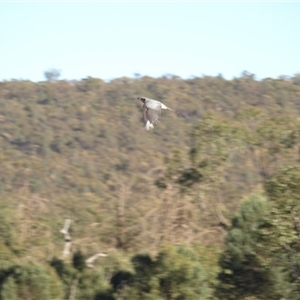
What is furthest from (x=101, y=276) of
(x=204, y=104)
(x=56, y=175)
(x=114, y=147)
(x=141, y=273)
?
(x=204, y=104)

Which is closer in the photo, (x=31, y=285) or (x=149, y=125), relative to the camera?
(x=149, y=125)

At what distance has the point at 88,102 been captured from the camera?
58.1 m

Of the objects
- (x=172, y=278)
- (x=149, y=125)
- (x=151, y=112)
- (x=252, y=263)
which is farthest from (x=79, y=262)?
(x=149, y=125)

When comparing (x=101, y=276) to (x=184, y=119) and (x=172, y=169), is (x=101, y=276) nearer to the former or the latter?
(x=172, y=169)

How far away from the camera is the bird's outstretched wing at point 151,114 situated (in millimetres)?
11414

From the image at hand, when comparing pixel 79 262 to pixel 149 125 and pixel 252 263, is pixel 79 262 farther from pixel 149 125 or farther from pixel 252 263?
pixel 149 125

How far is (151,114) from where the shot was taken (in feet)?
38.0

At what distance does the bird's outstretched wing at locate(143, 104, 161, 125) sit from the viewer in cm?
1141

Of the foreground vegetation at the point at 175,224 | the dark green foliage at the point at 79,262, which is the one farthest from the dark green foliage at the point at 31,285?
the dark green foliage at the point at 79,262

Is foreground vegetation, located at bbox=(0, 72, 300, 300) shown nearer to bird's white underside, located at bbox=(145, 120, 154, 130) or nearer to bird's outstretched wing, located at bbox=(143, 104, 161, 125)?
bird's outstretched wing, located at bbox=(143, 104, 161, 125)

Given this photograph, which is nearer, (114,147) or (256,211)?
(256,211)

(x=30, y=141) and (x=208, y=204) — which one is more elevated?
(x=30, y=141)

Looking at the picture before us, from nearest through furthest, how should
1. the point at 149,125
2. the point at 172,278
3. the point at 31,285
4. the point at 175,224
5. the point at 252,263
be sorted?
the point at 149,125, the point at 31,285, the point at 172,278, the point at 252,263, the point at 175,224

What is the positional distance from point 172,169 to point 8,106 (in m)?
31.7
